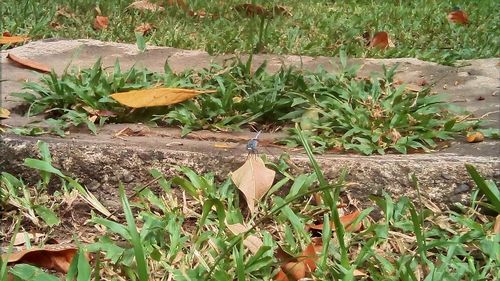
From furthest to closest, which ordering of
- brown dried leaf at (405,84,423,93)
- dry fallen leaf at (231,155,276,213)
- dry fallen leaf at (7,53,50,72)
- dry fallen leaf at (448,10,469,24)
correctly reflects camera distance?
dry fallen leaf at (448,10,469,24)
dry fallen leaf at (7,53,50,72)
brown dried leaf at (405,84,423,93)
dry fallen leaf at (231,155,276,213)

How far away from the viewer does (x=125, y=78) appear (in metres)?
2.47

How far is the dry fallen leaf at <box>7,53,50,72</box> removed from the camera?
2.76m

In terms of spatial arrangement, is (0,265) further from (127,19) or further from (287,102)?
(127,19)

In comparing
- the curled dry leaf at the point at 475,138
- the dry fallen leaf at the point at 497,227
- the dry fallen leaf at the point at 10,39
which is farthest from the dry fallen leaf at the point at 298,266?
the dry fallen leaf at the point at 10,39

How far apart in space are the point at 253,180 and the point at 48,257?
0.56m

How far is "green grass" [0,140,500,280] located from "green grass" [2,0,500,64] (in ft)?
4.73

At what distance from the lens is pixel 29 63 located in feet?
9.12

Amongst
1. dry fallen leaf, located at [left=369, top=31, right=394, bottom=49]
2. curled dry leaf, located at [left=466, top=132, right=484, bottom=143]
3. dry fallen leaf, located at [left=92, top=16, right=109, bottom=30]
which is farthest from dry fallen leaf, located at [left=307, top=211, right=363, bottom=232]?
dry fallen leaf, located at [left=92, top=16, right=109, bottom=30]

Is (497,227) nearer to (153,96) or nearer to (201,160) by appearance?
(201,160)

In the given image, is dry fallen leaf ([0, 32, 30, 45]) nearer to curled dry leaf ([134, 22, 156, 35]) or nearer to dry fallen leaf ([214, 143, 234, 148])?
curled dry leaf ([134, 22, 156, 35])

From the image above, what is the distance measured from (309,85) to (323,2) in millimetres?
2691

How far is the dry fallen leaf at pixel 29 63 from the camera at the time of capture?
2.76 m

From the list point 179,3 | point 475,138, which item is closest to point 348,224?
point 475,138

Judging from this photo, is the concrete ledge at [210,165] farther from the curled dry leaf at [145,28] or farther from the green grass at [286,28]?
the curled dry leaf at [145,28]
